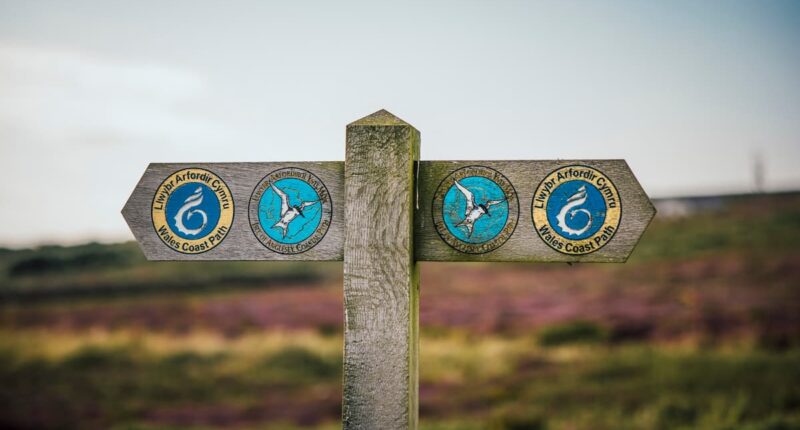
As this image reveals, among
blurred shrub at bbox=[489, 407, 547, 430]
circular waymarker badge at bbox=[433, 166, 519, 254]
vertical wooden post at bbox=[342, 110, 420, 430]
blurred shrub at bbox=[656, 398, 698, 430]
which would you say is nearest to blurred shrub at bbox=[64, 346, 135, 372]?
blurred shrub at bbox=[489, 407, 547, 430]

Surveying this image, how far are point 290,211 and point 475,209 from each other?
48 centimetres

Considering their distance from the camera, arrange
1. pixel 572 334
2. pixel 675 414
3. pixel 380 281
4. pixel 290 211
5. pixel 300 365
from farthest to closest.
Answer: pixel 572 334
pixel 300 365
pixel 675 414
pixel 290 211
pixel 380 281

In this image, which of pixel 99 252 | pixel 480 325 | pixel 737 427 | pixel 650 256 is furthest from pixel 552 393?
pixel 99 252

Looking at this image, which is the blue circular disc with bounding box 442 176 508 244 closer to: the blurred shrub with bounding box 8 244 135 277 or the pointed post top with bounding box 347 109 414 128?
the pointed post top with bounding box 347 109 414 128

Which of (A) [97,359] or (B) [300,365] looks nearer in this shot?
(B) [300,365]

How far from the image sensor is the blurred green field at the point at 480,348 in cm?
877

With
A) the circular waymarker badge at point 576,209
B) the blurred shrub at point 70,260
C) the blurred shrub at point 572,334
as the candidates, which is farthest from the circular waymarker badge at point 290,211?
the blurred shrub at point 70,260

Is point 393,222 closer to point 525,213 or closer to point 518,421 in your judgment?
point 525,213

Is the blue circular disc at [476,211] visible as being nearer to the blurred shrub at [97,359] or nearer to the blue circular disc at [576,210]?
the blue circular disc at [576,210]

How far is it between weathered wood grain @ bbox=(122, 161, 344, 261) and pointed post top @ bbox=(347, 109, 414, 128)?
12 centimetres

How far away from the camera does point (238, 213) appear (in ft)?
6.12

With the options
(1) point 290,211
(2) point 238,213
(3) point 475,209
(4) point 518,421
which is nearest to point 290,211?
(1) point 290,211

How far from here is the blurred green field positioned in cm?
877

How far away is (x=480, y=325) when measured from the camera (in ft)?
45.1
